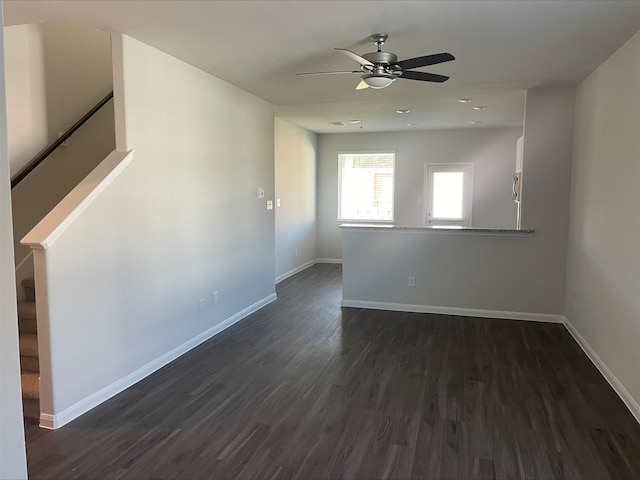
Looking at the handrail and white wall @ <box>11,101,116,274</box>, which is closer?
the handrail

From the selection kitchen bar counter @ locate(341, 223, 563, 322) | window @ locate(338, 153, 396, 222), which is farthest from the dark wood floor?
window @ locate(338, 153, 396, 222)

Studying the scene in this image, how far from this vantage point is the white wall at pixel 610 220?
122 inches

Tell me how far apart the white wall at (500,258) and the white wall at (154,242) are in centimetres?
157

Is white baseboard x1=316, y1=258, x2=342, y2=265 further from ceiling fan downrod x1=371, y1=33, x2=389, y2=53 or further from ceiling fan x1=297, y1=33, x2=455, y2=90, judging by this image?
ceiling fan downrod x1=371, y1=33, x2=389, y2=53

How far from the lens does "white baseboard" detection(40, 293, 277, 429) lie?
9.18 ft

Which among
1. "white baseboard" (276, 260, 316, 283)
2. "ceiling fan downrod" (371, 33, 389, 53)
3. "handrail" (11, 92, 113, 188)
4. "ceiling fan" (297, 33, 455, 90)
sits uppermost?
"ceiling fan downrod" (371, 33, 389, 53)

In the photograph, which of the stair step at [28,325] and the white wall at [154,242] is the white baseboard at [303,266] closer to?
the white wall at [154,242]

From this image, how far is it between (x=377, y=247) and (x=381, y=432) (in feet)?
10.2

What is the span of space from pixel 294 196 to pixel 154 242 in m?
4.41

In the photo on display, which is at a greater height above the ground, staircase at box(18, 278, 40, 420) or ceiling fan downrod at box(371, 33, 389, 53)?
ceiling fan downrod at box(371, 33, 389, 53)

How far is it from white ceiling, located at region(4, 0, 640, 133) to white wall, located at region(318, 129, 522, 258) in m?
3.31

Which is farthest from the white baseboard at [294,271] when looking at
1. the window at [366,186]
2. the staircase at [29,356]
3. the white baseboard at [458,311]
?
the staircase at [29,356]

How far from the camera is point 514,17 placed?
287 cm

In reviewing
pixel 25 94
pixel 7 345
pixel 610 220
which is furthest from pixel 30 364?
pixel 610 220
